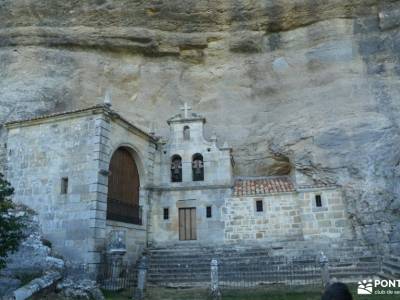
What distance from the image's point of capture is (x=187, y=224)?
58.4 ft

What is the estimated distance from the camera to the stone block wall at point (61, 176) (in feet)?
45.5

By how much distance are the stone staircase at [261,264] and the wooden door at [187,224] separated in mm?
1156

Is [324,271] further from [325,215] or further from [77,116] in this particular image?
[77,116]

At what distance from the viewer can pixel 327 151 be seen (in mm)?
17766

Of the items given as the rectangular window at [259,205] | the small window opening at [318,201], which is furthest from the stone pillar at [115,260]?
the small window opening at [318,201]

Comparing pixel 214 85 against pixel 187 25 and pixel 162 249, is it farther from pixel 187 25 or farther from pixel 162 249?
pixel 162 249

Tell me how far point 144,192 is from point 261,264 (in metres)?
6.47

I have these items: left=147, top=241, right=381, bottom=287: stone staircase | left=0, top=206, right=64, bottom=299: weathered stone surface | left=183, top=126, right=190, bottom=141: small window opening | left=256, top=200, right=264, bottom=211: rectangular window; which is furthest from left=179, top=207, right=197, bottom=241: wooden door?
left=0, top=206, right=64, bottom=299: weathered stone surface

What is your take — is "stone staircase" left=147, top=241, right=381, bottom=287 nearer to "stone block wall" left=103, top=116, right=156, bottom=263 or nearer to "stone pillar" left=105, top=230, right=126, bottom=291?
"stone block wall" left=103, top=116, right=156, bottom=263

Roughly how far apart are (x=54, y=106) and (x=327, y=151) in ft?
48.0

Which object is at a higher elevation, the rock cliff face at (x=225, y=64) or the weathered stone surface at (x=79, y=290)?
the rock cliff face at (x=225, y=64)

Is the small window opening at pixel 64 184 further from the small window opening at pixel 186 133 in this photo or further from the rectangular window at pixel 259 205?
the rectangular window at pixel 259 205

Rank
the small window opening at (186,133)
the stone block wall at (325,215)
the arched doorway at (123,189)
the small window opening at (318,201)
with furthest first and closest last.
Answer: the small window opening at (186,133)
the small window opening at (318,201)
the stone block wall at (325,215)
the arched doorway at (123,189)

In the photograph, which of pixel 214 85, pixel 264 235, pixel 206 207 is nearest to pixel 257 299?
pixel 264 235
